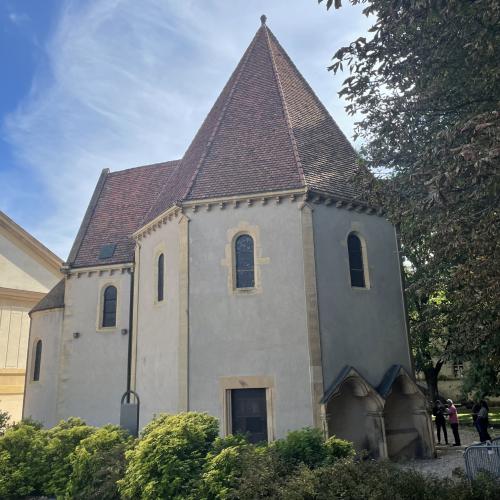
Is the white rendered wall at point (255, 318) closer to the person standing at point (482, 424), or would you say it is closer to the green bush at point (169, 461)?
the green bush at point (169, 461)

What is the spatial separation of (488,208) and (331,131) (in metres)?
10.1

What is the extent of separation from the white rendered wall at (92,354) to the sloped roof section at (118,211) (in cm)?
102

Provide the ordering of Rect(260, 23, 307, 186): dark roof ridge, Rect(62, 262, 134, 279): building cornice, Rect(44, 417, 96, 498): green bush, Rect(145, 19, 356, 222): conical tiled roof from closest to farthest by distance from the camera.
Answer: Rect(44, 417, 96, 498): green bush
Rect(260, 23, 307, 186): dark roof ridge
Rect(145, 19, 356, 222): conical tiled roof
Rect(62, 262, 134, 279): building cornice

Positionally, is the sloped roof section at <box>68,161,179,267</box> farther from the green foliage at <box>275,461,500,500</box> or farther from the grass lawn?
the grass lawn

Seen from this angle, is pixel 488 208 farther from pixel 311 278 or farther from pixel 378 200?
pixel 311 278

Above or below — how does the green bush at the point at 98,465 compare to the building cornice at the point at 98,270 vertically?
below

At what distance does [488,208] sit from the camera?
860cm

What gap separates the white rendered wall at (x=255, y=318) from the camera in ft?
43.7

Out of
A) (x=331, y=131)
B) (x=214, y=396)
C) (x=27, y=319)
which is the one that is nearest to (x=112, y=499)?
(x=214, y=396)

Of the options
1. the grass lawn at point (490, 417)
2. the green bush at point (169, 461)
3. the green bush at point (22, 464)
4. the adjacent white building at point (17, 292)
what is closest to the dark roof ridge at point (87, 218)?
the adjacent white building at point (17, 292)

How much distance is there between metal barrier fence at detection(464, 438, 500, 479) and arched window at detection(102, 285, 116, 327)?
46.9 feet

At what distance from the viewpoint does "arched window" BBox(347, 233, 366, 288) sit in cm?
1529

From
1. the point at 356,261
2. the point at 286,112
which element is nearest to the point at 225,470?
the point at 356,261

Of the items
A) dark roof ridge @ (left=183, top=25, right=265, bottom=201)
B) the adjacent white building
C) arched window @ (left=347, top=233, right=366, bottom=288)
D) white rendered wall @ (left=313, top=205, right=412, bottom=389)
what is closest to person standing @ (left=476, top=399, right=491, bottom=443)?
white rendered wall @ (left=313, top=205, right=412, bottom=389)
